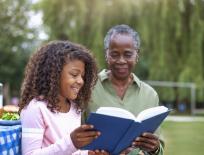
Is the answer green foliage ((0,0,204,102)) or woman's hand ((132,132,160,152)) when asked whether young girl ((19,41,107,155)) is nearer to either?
woman's hand ((132,132,160,152))

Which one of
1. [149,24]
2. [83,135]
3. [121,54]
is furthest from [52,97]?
[149,24]

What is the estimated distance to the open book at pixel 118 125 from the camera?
1823 millimetres

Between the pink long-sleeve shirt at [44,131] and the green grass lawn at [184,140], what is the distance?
228 inches

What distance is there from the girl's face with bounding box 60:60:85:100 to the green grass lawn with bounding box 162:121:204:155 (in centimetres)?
578

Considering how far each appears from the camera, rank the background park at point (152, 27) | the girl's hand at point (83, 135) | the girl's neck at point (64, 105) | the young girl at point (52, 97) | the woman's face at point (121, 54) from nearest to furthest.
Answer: the girl's hand at point (83, 135) < the young girl at point (52, 97) < the girl's neck at point (64, 105) < the woman's face at point (121, 54) < the background park at point (152, 27)

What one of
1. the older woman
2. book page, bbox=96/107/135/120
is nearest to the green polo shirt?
the older woman

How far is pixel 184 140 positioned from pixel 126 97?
7.32m

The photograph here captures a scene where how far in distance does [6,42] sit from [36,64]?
1698cm

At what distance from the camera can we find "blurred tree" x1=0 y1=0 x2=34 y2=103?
1842cm

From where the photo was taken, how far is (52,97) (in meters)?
2.03

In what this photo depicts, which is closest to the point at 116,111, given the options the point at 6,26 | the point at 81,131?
the point at 81,131

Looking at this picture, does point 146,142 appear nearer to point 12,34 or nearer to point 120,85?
point 120,85

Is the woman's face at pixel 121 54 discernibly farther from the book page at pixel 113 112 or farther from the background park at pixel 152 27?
the background park at pixel 152 27

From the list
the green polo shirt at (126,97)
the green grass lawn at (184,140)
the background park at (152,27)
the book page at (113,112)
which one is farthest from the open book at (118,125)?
the background park at (152,27)
